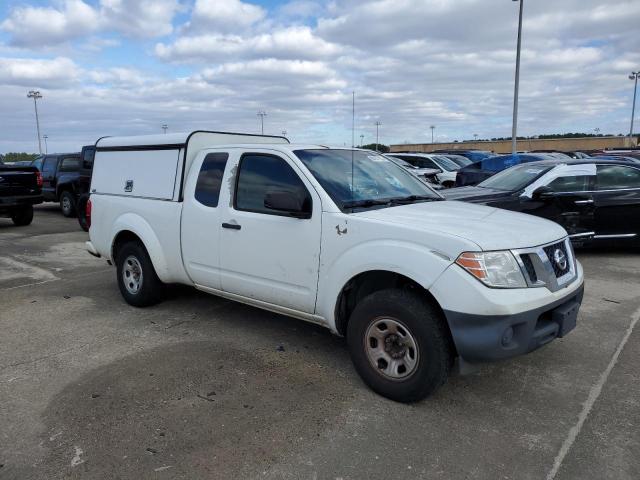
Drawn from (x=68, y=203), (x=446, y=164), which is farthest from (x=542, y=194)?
(x=68, y=203)

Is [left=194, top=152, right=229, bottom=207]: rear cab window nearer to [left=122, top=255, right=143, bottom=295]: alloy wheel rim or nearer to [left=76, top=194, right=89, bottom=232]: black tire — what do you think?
[left=122, top=255, right=143, bottom=295]: alloy wheel rim

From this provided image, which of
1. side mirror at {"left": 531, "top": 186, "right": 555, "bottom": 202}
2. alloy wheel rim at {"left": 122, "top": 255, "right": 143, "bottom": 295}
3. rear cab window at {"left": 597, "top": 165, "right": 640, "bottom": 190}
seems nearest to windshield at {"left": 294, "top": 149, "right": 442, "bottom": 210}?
alloy wheel rim at {"left": 122, "top": 255, "right": 143, "bottom": 295}

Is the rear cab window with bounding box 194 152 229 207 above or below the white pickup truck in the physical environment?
above

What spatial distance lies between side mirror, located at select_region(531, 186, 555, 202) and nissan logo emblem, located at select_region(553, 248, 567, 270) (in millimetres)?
4424

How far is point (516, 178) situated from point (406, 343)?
19.9 ft

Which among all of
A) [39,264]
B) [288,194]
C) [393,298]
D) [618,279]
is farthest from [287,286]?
[39,264]

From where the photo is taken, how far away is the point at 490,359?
314cm

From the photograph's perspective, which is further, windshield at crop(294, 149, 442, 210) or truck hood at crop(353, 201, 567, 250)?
windshield at crop(294, 149, 442, 210)

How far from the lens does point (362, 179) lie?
4.32 metres

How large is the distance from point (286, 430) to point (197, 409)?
0.66 m

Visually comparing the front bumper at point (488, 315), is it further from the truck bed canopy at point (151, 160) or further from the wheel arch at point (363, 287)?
the truck bed canopy at point (151, 160)

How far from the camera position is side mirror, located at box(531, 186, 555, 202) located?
7820 millimetres

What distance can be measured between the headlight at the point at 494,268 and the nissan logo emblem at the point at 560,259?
1.79 feet

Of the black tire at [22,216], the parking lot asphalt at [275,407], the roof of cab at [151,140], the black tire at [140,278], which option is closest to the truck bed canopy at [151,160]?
the roof of cab at [151,140]
